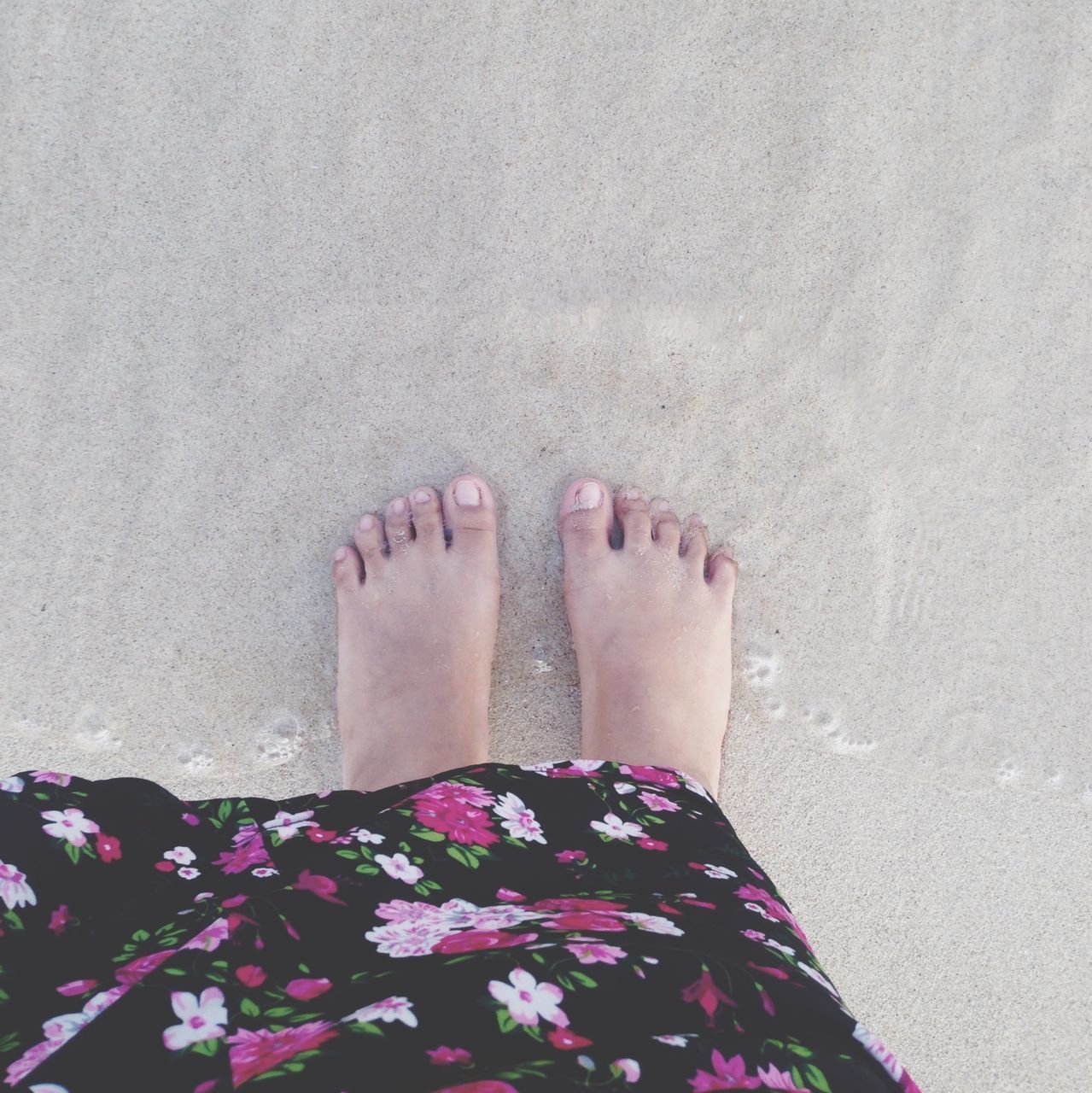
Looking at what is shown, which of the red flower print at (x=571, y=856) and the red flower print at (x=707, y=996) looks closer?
the red flower print at (x=707, y=996)

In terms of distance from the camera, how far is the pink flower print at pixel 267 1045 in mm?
648

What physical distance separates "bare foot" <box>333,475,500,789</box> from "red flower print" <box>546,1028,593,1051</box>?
0.64m

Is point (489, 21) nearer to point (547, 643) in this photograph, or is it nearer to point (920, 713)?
point (547, 643)

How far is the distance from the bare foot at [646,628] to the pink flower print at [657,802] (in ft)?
0.92

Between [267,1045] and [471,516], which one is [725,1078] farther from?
[471,516]

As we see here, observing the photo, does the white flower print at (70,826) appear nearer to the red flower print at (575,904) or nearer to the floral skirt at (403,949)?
the floral skirt at (403,949)

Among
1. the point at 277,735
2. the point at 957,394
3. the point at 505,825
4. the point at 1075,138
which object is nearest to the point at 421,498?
the point at 277,735

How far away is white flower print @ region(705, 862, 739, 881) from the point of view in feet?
3.03

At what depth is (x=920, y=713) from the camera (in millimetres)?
1352

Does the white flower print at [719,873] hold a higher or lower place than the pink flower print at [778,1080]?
higher

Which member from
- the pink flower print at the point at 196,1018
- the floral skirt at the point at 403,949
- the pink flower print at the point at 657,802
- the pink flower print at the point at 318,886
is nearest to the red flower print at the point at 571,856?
the floral skirt at the point at 403,949

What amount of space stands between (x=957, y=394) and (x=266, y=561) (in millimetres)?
1062

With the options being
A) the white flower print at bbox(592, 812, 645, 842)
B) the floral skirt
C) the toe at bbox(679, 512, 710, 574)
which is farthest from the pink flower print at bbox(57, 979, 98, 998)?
the toe at bbox(679, 512, 710, 574)

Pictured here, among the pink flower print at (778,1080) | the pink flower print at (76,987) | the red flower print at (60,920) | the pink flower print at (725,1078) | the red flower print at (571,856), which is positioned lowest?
the pink flower print at (778,1080)
